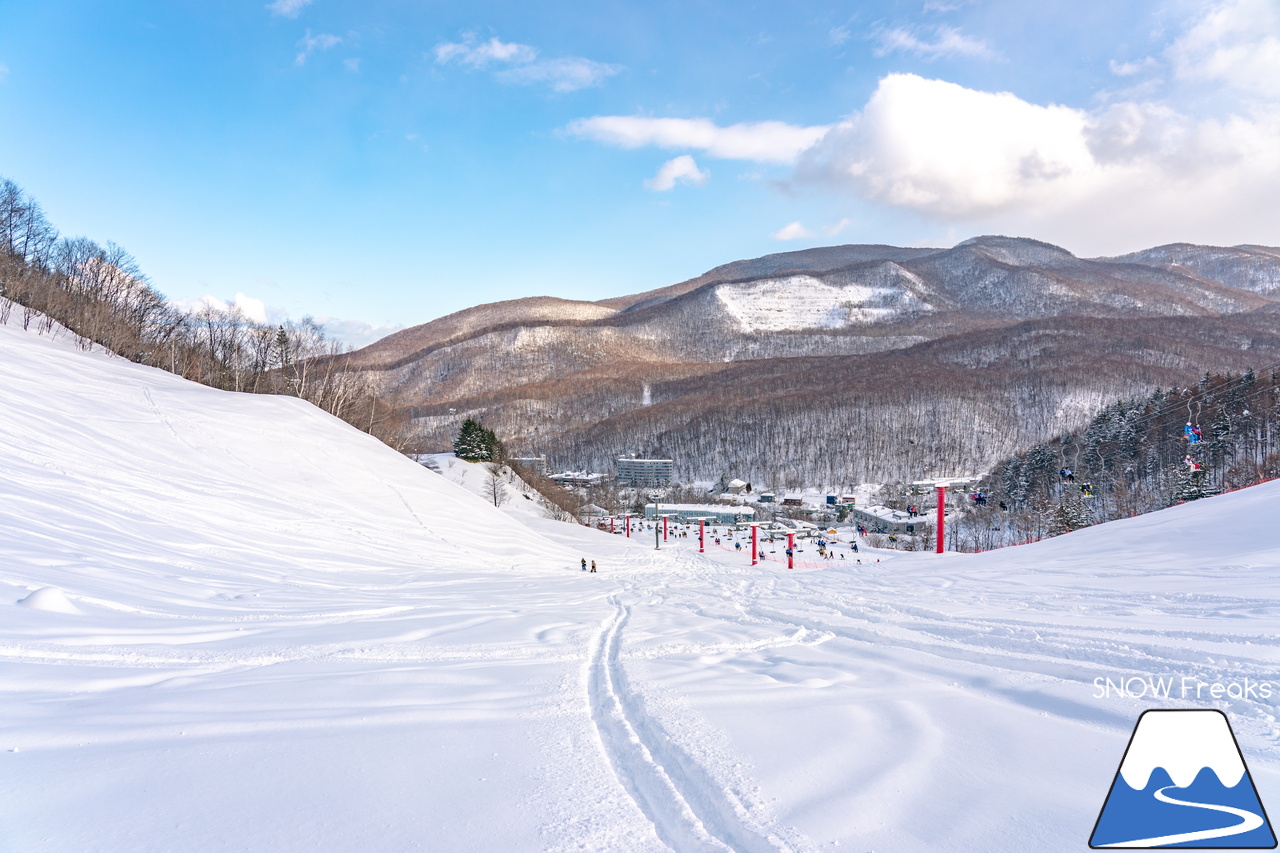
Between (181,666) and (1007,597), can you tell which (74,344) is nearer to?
(181,666)

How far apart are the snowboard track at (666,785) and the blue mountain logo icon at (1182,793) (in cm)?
120

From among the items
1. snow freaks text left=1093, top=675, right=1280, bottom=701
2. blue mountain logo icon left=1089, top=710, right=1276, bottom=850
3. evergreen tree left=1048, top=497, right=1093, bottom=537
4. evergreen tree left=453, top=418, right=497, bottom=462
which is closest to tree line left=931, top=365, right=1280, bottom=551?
evergreen tree left=1048, top=497, right=1093, bottom=537

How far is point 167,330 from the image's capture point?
135 ft

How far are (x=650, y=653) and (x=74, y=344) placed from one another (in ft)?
104

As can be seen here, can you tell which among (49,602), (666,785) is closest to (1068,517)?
(666,785)

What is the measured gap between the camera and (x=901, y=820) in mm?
2213

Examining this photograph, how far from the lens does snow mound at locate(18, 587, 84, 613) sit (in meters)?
4.57

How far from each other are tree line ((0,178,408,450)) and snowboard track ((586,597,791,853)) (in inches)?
1494

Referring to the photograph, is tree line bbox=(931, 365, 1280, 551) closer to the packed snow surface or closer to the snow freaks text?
the packed snow surface

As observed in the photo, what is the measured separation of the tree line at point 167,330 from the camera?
32.2 m

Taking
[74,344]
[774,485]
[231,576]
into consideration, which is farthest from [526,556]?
[774,485]

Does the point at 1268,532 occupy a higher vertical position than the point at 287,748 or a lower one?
higher

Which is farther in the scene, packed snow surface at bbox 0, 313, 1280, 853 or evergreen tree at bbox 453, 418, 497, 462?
evergreen tree at bbox 453, 418, 497, 462

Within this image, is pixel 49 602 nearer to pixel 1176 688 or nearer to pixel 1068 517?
pixel 1176 688
